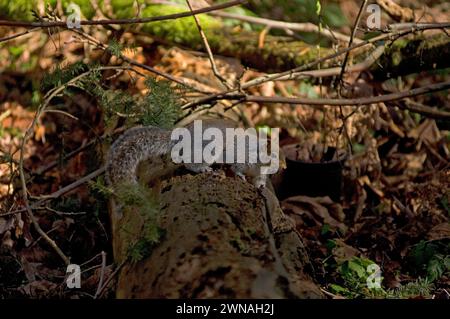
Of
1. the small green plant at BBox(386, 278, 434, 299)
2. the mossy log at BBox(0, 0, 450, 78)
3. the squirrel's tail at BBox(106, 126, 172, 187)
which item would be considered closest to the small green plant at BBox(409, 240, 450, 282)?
the small green plant at BBox(386, 278, 434, 299)

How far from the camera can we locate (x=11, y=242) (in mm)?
4000

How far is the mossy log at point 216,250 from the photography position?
2213 mm

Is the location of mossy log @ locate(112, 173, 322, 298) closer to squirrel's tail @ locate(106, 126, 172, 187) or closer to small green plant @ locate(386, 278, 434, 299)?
squirrel's tail @ locate(106, 126, 172, 187)

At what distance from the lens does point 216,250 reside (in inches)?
95.3

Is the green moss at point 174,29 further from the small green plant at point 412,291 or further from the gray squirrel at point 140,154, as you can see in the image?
the small green plant at point 412,291

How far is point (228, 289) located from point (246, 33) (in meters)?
4.39

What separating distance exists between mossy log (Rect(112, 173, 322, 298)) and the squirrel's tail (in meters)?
0.39

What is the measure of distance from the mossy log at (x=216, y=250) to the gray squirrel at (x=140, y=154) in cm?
34

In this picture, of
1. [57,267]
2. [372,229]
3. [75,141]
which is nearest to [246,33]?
[75,141]

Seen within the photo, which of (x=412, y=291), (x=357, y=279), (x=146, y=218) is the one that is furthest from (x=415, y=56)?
(x=146, y=218)

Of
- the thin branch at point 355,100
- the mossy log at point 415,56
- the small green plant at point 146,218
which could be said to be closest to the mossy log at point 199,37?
the mossy log at point 415,56

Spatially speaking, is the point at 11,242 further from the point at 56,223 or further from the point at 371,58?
the point at 371,58

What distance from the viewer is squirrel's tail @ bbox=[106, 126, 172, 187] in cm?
354

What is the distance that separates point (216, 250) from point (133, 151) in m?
1.32
